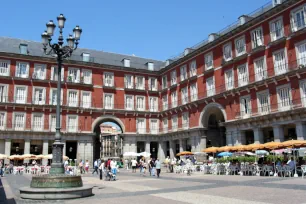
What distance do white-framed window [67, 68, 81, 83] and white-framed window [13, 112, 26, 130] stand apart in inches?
289

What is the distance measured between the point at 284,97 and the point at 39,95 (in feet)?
93.7

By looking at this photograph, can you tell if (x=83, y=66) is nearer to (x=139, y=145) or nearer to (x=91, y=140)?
(x=91, y=140)

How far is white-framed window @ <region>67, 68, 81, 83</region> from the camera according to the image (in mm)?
39375

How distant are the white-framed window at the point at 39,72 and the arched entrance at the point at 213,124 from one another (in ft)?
68.3

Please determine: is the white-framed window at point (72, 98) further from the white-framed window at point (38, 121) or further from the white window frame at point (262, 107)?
the white window frame at point (262, 107)

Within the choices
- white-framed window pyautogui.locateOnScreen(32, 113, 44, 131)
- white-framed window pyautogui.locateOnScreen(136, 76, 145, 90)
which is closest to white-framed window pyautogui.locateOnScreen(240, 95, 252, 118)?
white-framed window pyautogui.locateOnScreen(136, 76, 145, 90)

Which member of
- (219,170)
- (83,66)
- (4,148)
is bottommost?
(219,170)

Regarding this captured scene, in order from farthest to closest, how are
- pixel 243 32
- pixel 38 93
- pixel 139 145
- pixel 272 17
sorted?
pixel 139 145, pixel 38 93, pixel 243 32, pixel 272 17

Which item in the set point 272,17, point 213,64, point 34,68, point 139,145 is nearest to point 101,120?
point 139,145

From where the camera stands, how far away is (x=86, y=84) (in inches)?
1569

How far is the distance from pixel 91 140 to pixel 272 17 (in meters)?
26.1

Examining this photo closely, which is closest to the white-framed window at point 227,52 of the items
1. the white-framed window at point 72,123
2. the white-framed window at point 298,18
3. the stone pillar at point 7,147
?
the white-framed window at point 298,18

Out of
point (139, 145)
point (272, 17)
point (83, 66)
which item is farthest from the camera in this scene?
point (139, 145)

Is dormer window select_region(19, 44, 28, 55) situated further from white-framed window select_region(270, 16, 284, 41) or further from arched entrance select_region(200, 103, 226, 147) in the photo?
white-framed window select_region(270, 16, 284, 41)
